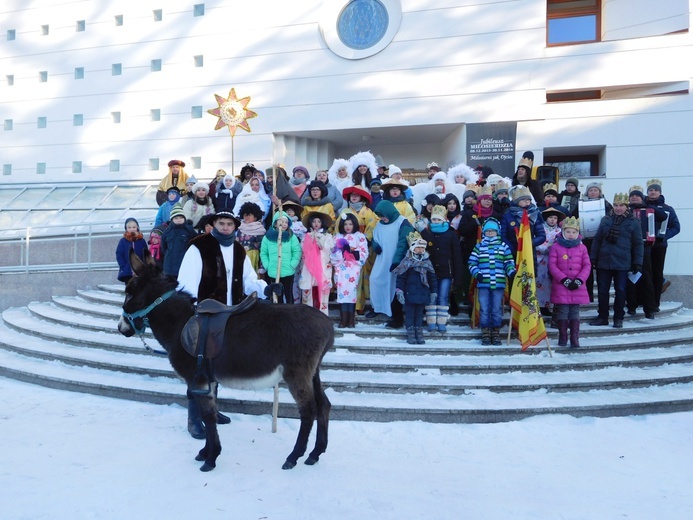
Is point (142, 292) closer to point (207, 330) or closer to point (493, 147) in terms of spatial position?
point (207, 330)

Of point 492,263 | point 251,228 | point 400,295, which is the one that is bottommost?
point 400,295

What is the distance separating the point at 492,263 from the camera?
6.60m

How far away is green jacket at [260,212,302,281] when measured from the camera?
6.92 meters

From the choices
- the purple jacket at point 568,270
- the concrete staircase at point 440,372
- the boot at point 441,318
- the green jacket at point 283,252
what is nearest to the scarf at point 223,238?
the concrete staircase at point 440,372

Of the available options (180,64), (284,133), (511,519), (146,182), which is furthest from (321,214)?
(180,64)

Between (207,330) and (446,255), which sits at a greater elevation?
(446,255)

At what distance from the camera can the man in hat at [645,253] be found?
7672 mm

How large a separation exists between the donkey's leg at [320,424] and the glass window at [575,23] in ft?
44.8

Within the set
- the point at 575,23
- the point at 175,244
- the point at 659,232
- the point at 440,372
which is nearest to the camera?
the point at 440,372

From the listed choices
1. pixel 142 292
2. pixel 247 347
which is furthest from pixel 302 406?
pixel 142 292

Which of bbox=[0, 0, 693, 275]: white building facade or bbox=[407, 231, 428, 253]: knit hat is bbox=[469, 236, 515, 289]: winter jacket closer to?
bbox=[407, 231, 428, 253]: knit hat

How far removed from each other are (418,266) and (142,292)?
12.2 feet

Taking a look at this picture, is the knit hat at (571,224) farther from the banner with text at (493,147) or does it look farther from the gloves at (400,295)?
the banner with text at (493,147)

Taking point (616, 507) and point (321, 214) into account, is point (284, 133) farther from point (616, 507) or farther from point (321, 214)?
point (616, 507)
